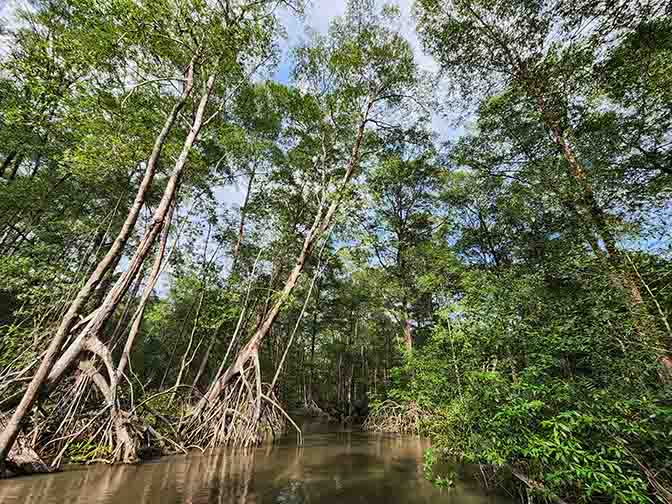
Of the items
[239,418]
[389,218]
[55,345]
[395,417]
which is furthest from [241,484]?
[389,218]

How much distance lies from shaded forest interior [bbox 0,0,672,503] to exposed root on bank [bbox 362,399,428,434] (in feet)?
0.38

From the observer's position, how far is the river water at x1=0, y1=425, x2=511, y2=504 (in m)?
3.78

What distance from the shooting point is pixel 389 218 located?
1531cm

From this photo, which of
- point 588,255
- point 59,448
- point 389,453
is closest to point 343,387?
point 389,453

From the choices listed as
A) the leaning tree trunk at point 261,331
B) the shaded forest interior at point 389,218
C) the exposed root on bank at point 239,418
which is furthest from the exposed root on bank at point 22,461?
the leaning tree trunk at point 261,331

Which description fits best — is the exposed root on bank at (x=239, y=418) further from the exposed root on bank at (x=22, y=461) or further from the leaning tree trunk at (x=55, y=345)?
the leaning tree trunk at (x=55, y=345)

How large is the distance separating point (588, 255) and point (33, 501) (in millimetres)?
8047

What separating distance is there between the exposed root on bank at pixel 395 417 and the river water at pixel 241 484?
5637 millimetres

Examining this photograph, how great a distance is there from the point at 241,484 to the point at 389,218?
1262cm

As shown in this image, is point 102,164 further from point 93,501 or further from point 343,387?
point 343,387

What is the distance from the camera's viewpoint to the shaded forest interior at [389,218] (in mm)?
3566

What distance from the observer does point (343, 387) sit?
22.3 m

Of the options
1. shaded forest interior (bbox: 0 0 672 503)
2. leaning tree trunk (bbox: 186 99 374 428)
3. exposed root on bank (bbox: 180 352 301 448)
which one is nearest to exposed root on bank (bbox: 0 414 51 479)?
shaded forest interior (bbox: 0 0 672 503)

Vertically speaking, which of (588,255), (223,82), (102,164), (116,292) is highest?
(223,82)
